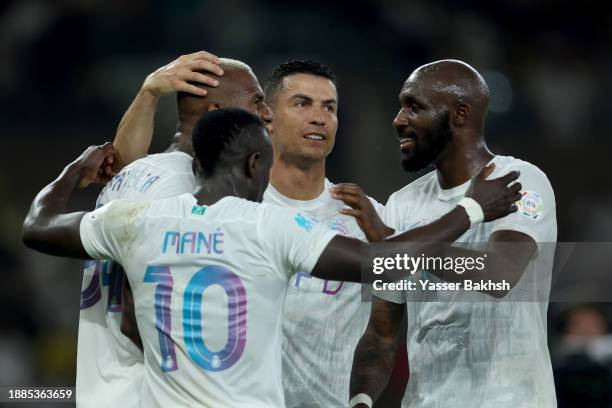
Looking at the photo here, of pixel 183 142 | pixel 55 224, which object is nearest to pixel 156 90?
pixel 183 142

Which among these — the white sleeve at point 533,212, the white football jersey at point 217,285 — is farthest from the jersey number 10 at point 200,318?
the white sleeve at point 533,212

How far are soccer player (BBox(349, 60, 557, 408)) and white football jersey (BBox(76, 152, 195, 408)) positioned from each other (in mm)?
1147

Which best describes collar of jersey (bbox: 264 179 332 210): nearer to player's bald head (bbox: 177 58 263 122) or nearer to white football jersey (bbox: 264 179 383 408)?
white football jersey (bbox: 264 179 383 408)

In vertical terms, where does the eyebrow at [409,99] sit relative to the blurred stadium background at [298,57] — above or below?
below

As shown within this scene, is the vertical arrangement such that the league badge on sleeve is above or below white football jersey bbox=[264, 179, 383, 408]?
above

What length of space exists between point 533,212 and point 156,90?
1.86 metres

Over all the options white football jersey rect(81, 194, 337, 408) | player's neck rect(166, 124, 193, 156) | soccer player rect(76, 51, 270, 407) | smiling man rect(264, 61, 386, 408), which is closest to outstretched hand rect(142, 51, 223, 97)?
soccer player rect(76, 51, 270, 407)

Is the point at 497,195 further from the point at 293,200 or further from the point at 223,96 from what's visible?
the point at 293,200

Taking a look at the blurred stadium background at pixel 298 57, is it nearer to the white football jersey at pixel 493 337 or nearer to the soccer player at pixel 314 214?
the soccer player at pixel 314 214

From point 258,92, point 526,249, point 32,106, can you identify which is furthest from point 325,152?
point 32,106

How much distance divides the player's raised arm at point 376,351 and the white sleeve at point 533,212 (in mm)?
793

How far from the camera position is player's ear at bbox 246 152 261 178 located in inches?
147

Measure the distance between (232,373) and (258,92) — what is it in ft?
5.08

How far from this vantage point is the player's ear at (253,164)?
3.75m
